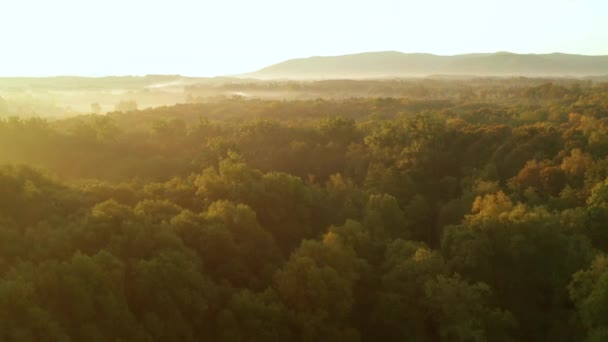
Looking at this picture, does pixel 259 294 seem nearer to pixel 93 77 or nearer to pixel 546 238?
pixel 546 238

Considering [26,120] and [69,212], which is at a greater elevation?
[26,120]

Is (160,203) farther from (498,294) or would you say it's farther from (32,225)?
(498,294)

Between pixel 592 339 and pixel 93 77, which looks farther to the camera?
pixel 93 77

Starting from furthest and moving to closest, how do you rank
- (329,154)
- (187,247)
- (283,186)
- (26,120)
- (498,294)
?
(329,154)
(26,120)
(283,186)
(498,294)
(187,247)

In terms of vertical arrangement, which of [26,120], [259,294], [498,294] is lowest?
[498,294]

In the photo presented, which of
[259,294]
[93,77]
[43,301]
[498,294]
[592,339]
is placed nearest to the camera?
[43,301]

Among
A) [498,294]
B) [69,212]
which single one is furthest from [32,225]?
[498,294]

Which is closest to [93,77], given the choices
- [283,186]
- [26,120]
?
[26,120]
